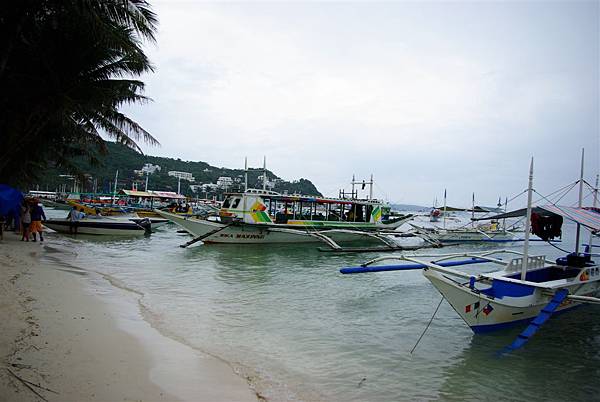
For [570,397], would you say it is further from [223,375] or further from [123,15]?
[123,15]

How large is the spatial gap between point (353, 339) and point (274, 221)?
506 inches

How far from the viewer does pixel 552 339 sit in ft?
23.4

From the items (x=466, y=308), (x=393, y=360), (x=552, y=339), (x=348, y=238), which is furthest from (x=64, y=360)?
(x=348, y=238)

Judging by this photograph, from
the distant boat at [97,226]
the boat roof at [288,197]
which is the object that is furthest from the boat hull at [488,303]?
the distant boat at [97,226]

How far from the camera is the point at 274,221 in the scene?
758 inches

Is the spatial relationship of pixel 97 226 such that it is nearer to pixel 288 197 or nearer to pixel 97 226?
pixel 97 226

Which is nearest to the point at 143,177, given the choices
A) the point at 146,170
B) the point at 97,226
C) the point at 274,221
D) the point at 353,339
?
the point at 146,170

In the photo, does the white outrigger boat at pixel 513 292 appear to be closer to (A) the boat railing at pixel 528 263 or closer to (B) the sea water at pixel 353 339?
(A) the boat railing at pixel 528 263

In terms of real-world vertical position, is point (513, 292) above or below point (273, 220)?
below

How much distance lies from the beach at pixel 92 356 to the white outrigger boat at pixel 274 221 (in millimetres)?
10317

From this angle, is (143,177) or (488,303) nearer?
(488,303)

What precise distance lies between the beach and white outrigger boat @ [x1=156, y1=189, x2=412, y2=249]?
10.3 meters

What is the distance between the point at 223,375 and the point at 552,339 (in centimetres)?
584

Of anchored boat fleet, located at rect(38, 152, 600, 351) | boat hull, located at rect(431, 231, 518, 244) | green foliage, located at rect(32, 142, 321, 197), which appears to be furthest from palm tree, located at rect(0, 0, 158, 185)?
green foliage, located at rect(32, 142, 321, 197)
